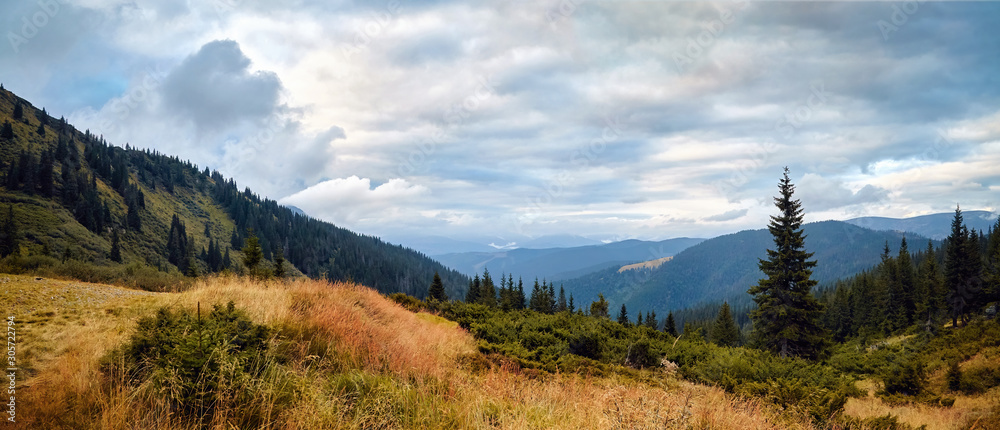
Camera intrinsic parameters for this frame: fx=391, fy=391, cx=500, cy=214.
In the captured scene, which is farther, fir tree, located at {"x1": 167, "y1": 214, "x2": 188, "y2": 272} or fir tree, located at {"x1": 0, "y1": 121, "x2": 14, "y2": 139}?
fir tree, located at {"x1": 167, "y1": 214, "x2": 188, "y2": 272}

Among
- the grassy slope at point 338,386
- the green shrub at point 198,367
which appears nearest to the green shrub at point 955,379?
the grassy slope at point 338,386

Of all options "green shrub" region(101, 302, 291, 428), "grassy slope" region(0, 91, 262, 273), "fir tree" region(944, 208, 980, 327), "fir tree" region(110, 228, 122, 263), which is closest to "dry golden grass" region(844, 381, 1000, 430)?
"green shrub" region(101, 302, 291, 428)

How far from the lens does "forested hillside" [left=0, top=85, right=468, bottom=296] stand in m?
66.1

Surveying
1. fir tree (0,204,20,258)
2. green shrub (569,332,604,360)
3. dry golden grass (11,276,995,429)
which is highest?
fir tree (0,204,20,258)

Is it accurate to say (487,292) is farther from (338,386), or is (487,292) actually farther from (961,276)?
(961,276)

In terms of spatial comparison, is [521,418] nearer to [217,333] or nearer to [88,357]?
[217,333]

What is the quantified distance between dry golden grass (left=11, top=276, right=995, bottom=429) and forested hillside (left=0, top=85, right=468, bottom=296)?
3.89 metres

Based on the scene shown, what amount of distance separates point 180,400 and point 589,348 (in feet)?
38.1

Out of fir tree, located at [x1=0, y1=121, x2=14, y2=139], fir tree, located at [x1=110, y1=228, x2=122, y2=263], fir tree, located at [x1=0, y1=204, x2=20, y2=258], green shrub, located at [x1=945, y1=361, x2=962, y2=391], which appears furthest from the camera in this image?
fir tree, located at [x1=0, y1=121, x2=14, y2=139]

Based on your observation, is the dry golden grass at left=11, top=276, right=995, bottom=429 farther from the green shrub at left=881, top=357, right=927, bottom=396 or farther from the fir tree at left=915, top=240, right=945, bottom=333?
the fir tree at left=915, top=240, right=945, bottom=333

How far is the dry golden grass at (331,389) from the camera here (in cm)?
424

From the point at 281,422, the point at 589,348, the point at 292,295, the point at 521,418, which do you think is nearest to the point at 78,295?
the point at 292,295

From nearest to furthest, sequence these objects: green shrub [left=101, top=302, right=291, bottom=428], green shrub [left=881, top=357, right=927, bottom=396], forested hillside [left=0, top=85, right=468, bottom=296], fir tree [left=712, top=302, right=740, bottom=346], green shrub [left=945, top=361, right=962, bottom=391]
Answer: green shrub [left=101, top=302, right=291, bottom=428] → green shrub [left=881, top=357, right=927, bottom=396] → green shrub [left=945, top=361, right=962, bottom=391] → fir tree [left=712, top=302, right=740, bottom=346] → forested hillside [left=0, top=85, right=468, bottom=296]

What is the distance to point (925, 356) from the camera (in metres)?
29.1
